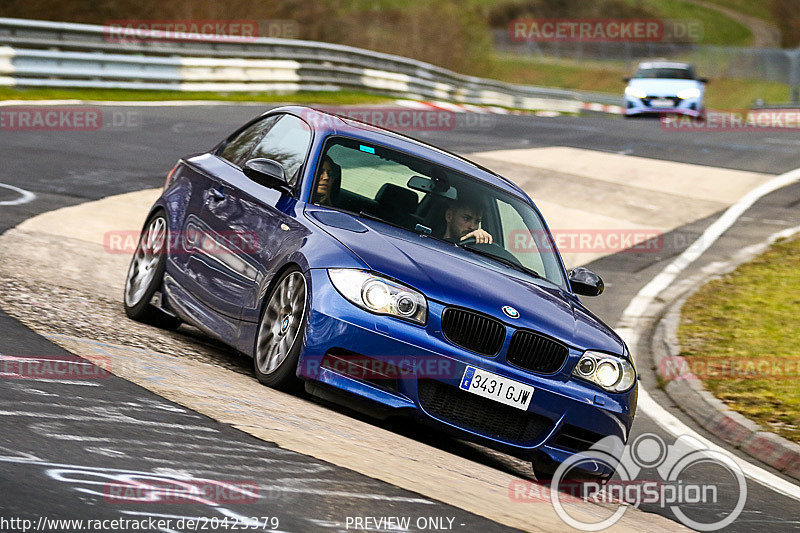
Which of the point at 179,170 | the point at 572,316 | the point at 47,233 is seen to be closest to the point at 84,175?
the point at 47,233

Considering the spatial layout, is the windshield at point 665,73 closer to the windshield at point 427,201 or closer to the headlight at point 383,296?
the windshield at point 427,201

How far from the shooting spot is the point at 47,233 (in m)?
10.7

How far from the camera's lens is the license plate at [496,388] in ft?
20.2

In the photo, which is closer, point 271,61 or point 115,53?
point 115,53

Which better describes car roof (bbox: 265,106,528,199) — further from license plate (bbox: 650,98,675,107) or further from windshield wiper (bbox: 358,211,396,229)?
license plate (bbox: 650,98,675,107)

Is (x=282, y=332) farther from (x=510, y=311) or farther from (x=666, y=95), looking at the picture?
(x=666, y=95)

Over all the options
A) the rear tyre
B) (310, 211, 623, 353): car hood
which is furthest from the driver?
the rear tyre

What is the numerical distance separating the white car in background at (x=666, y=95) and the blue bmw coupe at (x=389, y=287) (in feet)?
83.3

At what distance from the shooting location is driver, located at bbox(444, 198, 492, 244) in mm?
7539

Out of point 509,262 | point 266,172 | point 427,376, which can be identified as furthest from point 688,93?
point 427,376

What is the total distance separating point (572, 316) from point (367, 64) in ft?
80.6

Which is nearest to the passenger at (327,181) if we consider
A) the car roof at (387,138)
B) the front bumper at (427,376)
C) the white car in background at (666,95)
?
the car roof at (387,138)

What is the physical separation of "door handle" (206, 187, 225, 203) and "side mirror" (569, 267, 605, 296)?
2273mm

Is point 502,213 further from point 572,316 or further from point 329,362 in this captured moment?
point 329,362
